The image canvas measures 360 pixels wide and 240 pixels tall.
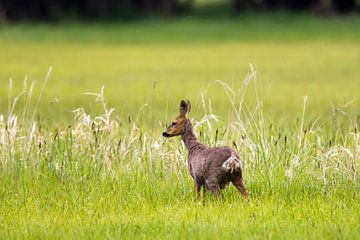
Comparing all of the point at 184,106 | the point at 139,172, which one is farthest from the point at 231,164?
the point at 139,172

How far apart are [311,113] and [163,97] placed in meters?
3.83

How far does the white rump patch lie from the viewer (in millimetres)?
7441

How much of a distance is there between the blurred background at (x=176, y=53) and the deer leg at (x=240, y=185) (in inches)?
145

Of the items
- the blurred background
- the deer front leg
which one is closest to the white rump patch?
the deer front leg

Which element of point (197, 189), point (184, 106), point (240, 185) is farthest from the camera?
point (184, 106)

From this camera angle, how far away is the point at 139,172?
29.3 ft

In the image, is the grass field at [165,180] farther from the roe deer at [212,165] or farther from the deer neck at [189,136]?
the deer neck at [189,136]

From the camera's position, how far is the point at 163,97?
19.0 m

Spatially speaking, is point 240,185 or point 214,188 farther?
point 240,185

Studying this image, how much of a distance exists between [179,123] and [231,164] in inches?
34.2

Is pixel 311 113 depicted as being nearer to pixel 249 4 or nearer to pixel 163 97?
pixel 163 97

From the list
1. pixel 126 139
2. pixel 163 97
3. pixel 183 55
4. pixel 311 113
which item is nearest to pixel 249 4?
pixel 183 55

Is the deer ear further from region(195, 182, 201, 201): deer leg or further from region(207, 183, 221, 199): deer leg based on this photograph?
region(207, 183, 221, 199): deer leg

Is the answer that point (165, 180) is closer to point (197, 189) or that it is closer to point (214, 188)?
point (197, 189)
